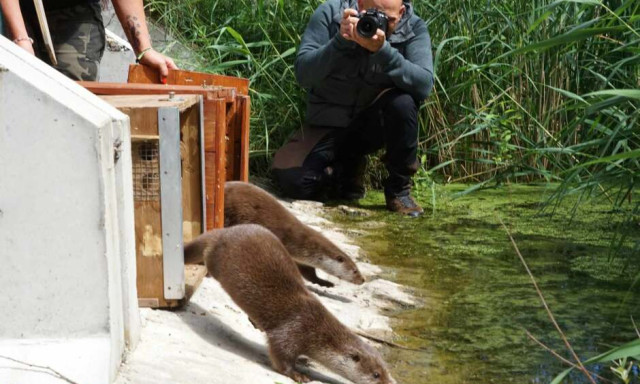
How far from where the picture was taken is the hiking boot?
6.00 metres

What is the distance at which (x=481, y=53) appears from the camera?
6484 mm

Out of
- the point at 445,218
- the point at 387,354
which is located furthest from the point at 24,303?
the point at 445,218

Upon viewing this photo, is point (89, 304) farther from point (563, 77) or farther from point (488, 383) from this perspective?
point (563, 77)

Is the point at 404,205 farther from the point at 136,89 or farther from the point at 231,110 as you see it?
the point at 136,89

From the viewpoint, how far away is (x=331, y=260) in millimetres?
4328

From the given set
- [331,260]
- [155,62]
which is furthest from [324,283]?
[155,62]

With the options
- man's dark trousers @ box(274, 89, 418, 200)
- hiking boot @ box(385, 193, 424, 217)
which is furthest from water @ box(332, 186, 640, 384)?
man's dark trousers @ box(274, 89, 418, 200)

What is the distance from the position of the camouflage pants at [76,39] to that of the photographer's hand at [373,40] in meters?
1.72

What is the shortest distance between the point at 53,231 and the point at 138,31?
190 centimetres

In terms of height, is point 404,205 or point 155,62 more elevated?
point 155,62

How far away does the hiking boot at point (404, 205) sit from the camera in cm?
600

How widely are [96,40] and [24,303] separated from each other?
76.9 inches

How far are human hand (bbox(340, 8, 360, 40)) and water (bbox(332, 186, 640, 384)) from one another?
3.27 ft

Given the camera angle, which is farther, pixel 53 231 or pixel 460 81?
pixel 460 81
